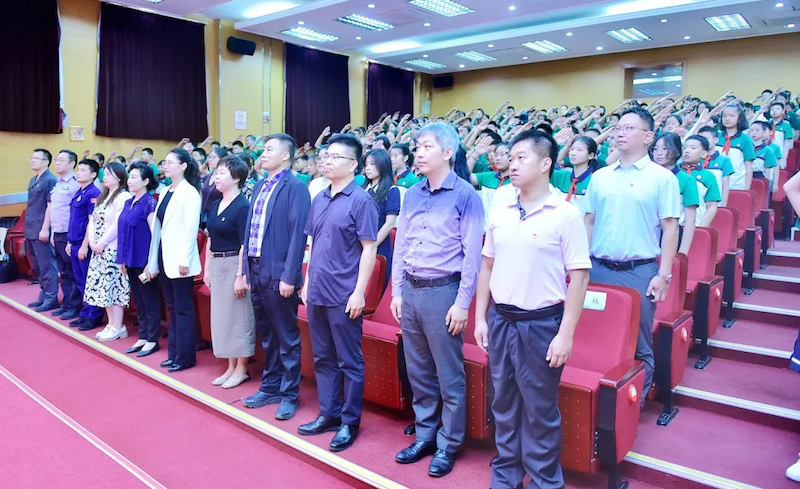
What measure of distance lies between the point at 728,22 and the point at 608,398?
10220 mm

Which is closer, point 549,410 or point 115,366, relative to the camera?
point 549,410

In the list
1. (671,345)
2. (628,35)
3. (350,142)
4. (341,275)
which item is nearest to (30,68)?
(350,142)

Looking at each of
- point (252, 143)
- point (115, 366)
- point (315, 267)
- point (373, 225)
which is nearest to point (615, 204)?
point (373, 225)

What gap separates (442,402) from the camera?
7.95 feet

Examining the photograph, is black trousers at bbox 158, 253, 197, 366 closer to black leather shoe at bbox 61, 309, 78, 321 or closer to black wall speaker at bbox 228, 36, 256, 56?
black leather shoe at bbox 61, 309, 78, 321

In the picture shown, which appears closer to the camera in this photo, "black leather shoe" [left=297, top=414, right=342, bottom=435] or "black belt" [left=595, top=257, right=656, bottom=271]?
"black belt" [left=595, top=257, right=656, bottom=271]

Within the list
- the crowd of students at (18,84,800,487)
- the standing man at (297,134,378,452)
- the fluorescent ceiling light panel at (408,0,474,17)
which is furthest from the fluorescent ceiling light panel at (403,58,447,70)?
the standing man at (297,134,378,452)

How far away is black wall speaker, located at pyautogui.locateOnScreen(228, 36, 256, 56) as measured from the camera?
10.3m

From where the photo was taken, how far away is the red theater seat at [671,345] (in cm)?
→ 248

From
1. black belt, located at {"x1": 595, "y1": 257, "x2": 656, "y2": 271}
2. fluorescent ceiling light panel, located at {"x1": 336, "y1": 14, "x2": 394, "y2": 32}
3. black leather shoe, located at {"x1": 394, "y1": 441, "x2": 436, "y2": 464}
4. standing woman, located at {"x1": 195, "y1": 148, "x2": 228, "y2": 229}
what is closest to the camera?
black leather shoe, located at {"x1": 394, "y1": 441, "x2": 436, "y2": 464}

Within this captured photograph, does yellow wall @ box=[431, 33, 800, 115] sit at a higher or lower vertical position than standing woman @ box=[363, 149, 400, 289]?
higher

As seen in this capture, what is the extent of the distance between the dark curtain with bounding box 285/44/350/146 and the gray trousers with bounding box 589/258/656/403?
32.2ft

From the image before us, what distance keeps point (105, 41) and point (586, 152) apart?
824 cm

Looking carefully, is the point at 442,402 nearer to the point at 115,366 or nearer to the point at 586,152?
the point at 586,152
